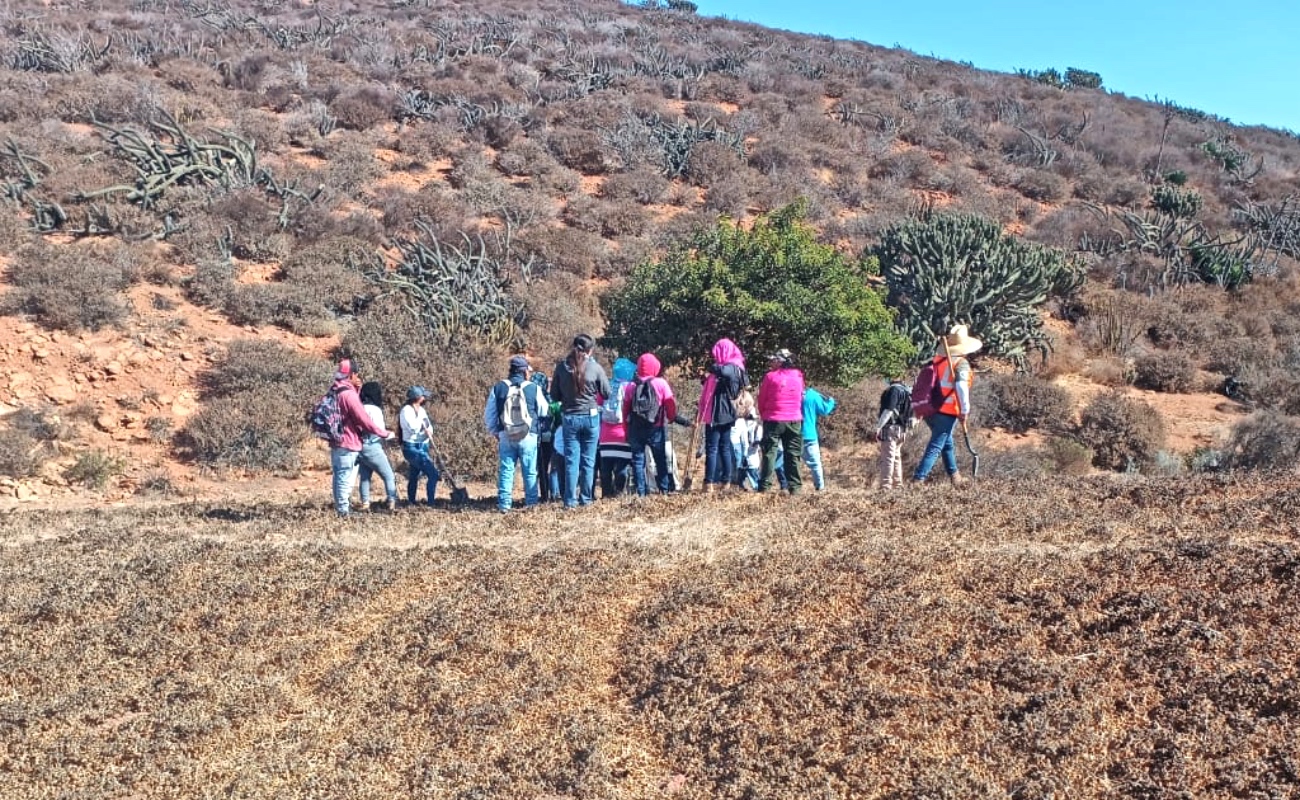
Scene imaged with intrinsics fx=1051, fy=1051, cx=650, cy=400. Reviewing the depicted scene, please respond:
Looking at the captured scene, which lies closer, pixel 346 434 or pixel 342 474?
pixel 346 434

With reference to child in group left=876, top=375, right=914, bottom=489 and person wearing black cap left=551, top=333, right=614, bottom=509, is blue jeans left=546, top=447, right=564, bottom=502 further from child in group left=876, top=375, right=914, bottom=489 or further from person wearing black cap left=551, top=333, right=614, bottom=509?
child in group left=876, top=375, right=914, bottom=489

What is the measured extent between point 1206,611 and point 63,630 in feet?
Answer: 21.2

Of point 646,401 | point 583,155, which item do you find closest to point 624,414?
point 646,401

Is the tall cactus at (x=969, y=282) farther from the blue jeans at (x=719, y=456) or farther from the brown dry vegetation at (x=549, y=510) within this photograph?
the blue jeans at (x=719, y=456)

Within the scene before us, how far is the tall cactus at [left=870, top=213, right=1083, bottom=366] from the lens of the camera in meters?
16.6

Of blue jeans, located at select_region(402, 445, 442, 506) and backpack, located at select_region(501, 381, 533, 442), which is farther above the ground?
backpack, located at select_region(501, 381, 533, 442)

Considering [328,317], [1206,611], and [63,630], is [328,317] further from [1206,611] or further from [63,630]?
[1206,611]

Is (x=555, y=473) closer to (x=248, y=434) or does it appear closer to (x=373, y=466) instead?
(x=373, y=466)

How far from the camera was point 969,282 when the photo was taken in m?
17.0

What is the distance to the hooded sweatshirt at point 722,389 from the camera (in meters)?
9.08

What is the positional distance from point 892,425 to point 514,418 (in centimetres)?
332

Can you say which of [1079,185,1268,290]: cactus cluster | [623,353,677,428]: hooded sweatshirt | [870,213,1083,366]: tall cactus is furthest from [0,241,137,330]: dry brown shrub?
[1079,185,1268,290]: cactus cluster

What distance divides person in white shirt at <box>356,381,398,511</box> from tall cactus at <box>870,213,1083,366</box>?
365 inches

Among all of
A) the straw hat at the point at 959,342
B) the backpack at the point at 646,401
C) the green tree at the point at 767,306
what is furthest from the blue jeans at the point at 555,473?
the straw hat at the point at 959,342
